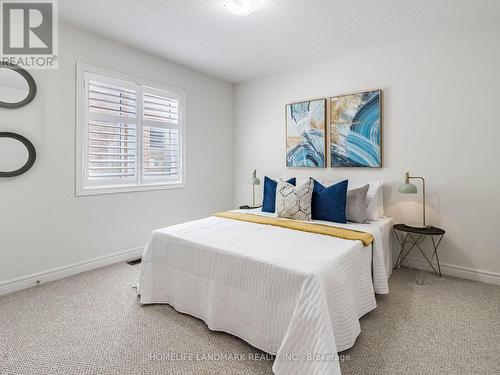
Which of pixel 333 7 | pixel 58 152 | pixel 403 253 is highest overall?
pixel 333 7

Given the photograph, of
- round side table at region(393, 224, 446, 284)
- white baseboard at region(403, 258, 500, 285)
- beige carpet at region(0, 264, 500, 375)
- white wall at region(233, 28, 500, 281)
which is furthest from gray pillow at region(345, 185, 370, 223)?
white baseboard at region(403, 258, 500, 285)

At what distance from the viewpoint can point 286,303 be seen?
1532 mm

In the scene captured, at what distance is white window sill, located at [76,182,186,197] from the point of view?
2.87 metres

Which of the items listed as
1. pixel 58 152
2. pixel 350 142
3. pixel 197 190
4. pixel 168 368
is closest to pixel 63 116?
pixel 58 152

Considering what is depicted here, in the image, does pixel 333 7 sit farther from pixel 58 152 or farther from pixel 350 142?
pixel 58 152

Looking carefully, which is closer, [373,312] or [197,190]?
[373,312]

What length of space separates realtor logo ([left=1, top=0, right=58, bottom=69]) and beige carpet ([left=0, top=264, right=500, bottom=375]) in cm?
210

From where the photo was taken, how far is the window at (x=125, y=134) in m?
2.86

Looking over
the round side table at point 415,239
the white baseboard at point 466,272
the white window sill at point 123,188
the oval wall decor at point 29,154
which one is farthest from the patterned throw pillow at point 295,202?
the oval wall decor at point 29,154

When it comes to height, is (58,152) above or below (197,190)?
above

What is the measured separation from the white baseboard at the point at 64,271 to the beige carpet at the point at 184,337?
10 centimetres

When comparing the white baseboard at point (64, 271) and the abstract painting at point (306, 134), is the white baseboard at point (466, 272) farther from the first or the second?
the white baseboard at point (64, 271)

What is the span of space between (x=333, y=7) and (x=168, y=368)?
2977 mm

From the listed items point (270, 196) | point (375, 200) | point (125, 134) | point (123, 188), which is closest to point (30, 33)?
point (125, 134)
